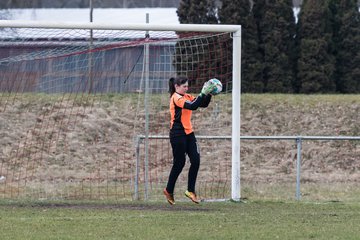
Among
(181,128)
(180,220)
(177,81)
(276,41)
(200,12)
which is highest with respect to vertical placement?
(200,12)

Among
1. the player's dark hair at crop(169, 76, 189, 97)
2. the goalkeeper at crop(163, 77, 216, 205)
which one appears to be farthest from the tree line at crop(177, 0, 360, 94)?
the goalkeeper at crop(163, 77, 216, 205)

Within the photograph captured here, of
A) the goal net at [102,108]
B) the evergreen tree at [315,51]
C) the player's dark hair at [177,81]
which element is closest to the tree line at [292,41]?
the evergreen tree at [315,51]

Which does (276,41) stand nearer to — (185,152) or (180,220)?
(185,152)

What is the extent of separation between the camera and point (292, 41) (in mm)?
26156

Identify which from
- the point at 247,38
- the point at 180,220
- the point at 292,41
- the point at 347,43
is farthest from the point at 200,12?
the point at 180,220

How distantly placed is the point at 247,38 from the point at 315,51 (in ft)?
6.21

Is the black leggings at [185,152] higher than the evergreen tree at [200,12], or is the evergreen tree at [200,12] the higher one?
the evergreen tree at [200,12]

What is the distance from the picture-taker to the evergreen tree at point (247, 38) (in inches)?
998

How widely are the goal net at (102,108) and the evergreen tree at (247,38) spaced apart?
103 inches

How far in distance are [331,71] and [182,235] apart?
16.3 metres

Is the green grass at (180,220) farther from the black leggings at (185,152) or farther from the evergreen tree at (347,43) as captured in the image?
the evergreen tree at (347,43)

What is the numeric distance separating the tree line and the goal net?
2953 mm

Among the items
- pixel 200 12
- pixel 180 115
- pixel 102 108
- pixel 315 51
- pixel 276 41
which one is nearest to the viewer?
pixel 180 115

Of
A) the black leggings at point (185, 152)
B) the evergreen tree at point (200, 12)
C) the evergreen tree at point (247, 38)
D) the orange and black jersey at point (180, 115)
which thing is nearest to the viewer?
the orange and black jersey at point (180, 115)
